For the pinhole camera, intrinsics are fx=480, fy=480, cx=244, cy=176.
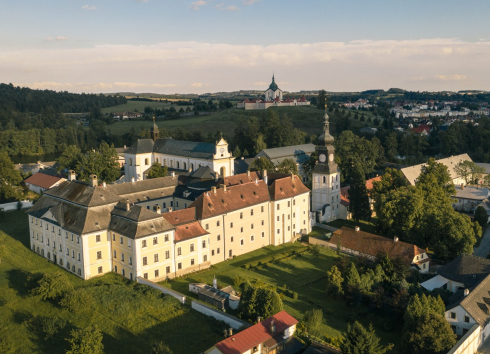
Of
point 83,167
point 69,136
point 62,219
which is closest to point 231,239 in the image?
point 62,219

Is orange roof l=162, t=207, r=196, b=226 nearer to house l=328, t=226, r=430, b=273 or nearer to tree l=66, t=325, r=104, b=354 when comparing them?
tree l=66, t=325, r=104, b=354

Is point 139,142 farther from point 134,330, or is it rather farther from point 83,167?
point 134,330

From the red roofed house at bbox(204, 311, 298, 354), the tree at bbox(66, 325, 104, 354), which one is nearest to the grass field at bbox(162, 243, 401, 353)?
the red roofed house at bbox(204, 311, 298, 354)

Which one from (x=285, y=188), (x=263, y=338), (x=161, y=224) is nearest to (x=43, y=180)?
(x=161, y=224)

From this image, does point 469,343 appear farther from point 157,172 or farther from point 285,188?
point 157,172

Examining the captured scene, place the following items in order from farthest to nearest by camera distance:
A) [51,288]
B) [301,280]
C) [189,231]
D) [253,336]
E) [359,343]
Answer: [189,231] → [301,280] → [51,288] → [253,336] → [359,343]

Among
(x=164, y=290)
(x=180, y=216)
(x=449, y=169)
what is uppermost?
(x=180, y=216)
